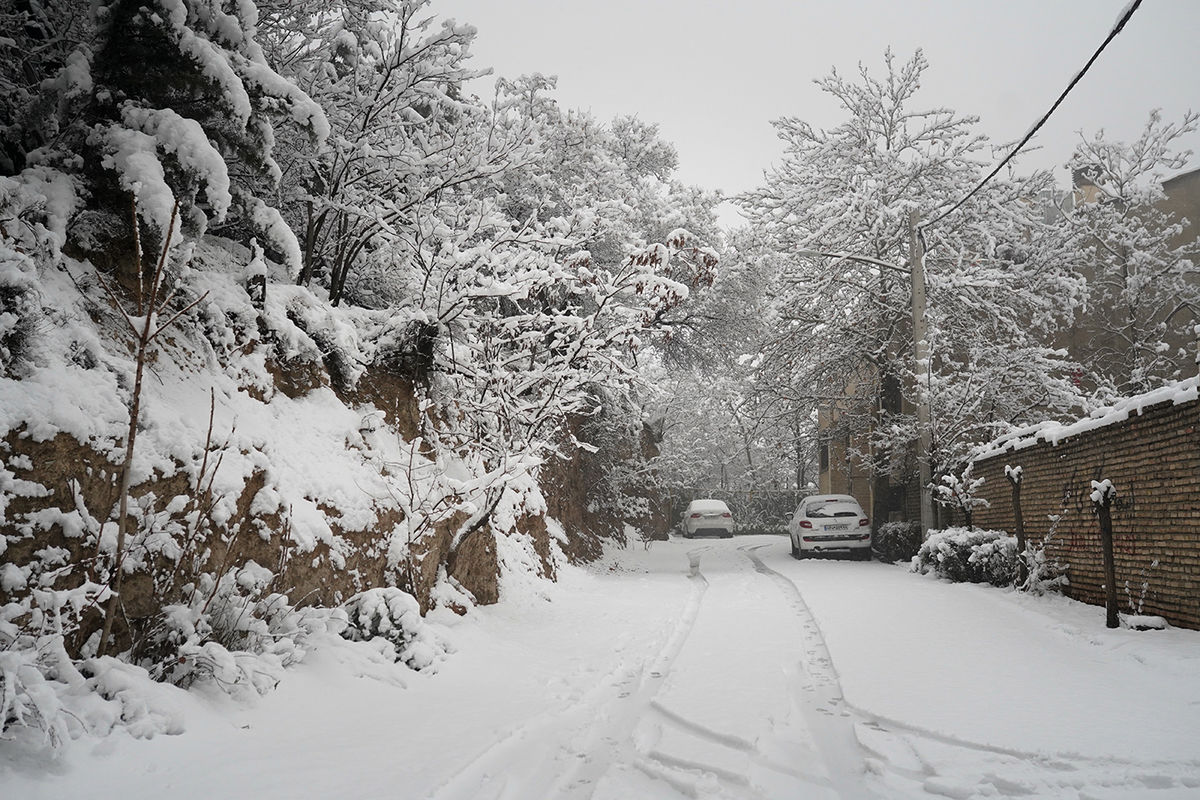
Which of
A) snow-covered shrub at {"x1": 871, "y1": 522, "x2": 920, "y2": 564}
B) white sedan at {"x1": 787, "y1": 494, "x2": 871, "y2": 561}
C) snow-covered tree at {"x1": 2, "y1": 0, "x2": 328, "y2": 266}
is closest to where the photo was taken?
snow-covered tree at {"x1": 2, "y1": 0, "x2": 328, "y2": 266}

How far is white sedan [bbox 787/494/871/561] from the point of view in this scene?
16.7m

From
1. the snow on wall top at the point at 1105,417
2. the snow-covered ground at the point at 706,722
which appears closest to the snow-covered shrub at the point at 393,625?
the snow-covered ground at the point at 706,722

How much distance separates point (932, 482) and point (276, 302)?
42.3 feet

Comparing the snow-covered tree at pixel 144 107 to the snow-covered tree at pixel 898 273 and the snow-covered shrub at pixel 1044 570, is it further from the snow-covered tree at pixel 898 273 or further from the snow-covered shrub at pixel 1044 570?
the snow-covered tree at pixel 898 273

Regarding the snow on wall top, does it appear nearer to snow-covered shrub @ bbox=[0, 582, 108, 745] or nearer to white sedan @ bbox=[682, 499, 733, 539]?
snow-covered shrub @ bbox=[0, 582, 108, 745]

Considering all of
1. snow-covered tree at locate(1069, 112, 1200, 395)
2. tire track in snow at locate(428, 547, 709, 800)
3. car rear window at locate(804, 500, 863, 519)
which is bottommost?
tire track in snow at locate(428, 547, 709, 800)

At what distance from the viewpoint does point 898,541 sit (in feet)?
52.2

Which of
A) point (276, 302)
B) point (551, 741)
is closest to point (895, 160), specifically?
point (276, 302)

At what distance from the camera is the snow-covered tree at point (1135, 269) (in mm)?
21750

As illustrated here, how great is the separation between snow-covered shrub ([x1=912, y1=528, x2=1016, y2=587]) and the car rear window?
189 inches

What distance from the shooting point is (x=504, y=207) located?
1331 cm

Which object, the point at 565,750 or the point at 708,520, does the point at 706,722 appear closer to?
the point at 565,750

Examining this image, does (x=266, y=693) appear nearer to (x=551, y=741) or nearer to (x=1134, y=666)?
(x=551, y=741)

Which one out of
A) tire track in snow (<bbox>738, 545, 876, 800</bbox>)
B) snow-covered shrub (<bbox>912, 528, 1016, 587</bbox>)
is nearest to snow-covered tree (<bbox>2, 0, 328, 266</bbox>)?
tire track in snow (<bbox>738, 545, 876, 800</bbox>)
